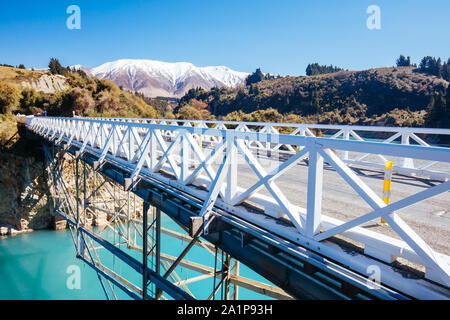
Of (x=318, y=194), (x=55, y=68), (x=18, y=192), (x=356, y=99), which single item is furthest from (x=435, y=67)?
(x=55, y=68)

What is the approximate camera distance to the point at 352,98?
5056cm

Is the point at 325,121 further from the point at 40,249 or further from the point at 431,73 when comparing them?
the point at 40,249

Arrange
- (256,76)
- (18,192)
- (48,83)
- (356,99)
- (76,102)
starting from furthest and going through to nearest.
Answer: (256,76) < (48,83) < (356,99) < (76,102) < (18,192)

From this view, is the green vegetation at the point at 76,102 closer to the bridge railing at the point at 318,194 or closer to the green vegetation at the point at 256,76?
the bridge railing at the point at 318,194

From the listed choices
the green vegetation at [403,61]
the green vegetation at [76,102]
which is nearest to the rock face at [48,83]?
the green vegetation at [76,102]

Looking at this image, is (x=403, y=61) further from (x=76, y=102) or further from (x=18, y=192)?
(x=18, y=192)

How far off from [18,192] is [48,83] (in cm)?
4144

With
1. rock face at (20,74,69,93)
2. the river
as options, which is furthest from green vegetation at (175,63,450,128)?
rock face at (20,74,69,93)

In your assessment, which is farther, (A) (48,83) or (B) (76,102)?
(A) (48,83)

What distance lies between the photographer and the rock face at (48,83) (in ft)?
169

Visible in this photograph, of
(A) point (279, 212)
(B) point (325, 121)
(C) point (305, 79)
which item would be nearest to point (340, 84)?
(C) point (305, 79)

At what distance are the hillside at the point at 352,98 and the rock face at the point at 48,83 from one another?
29.2m
